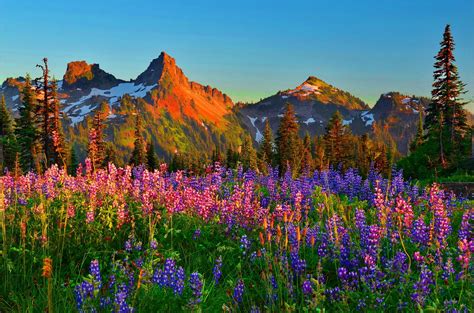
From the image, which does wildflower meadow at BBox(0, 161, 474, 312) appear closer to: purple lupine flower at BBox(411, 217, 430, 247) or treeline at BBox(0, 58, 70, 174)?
purple lupine flower at BBox(411, 217, 430, 247)

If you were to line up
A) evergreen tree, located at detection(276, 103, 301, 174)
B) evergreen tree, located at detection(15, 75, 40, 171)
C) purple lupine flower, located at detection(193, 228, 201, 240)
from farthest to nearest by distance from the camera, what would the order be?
evergreen tree, located at detection(276, 103, 301, 174), evergreen tree, located at detection(15, 75, 40, 171), purple lupine flower, located at detection(193, 228, 201, 240)

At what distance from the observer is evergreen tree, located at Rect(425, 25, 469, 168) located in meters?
39.5

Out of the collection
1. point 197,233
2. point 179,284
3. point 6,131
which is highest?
point 6,131

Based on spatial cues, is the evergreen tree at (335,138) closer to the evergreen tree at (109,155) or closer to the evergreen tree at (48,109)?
the evergreen tree at (109,155)

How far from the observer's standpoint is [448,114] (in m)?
41.5

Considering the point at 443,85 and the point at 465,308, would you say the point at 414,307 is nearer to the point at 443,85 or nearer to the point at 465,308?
the point at 465,308

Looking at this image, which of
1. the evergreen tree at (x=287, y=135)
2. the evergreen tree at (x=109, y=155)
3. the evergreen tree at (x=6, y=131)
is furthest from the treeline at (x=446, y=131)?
the evergreen tree at (x=6, y=131)

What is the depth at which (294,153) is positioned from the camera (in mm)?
66812

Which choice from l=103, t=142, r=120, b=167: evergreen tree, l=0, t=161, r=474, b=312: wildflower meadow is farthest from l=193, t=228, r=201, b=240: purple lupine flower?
l=103, t=142, r=120, b=167: evergreen tree

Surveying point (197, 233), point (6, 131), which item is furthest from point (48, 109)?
point (197, 233)

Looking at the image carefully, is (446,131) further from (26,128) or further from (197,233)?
(26,128)

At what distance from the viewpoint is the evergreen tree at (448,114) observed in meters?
39.5

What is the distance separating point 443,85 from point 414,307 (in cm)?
4310

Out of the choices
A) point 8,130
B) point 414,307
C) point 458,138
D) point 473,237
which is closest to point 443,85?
point 458,138
